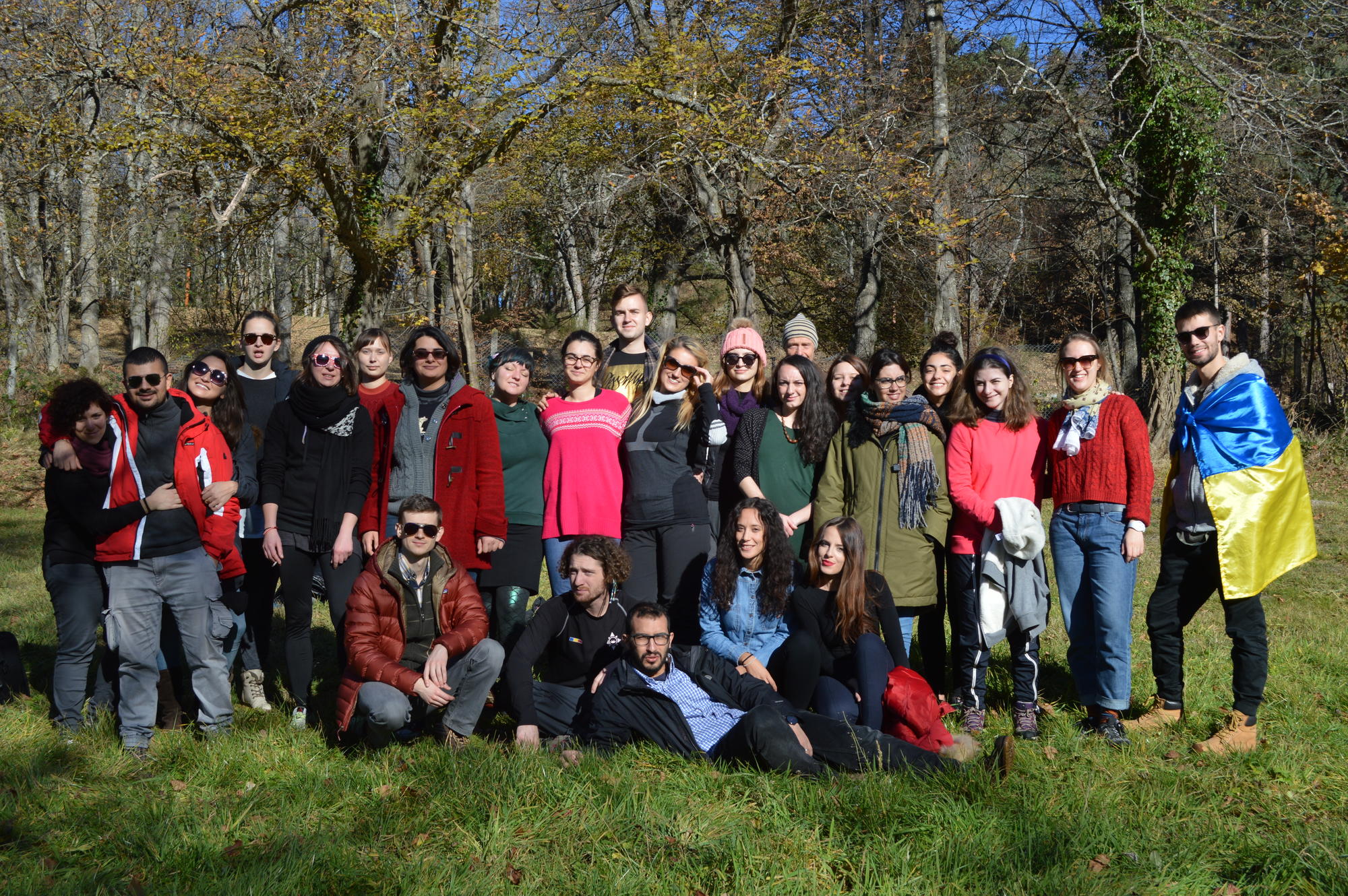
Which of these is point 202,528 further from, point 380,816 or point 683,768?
point 683,768

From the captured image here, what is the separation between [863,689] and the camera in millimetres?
4367

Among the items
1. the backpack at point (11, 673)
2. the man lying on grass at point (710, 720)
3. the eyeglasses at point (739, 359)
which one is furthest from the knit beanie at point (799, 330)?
the backpack at point (11, 673)

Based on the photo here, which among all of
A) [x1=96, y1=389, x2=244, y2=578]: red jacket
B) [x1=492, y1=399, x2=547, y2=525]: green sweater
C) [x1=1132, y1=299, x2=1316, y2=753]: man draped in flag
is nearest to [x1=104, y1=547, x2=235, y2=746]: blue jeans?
[x1=96, y1=389, x2=244, y2=578]: red jacket

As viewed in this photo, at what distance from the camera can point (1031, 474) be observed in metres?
4.78

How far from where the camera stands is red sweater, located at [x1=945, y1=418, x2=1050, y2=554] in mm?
4699

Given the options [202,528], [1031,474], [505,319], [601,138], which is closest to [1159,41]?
[601,138]

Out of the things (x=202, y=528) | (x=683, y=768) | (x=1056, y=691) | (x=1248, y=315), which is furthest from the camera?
(x=1248, y=315)

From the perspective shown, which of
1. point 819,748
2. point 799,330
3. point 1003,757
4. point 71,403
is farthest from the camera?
point 799,330

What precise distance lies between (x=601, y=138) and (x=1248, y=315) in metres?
15.6

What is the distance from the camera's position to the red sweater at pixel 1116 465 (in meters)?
4.43

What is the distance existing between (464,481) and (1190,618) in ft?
11.6

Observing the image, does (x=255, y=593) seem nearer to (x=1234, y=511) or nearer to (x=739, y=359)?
(x=739, y=359)

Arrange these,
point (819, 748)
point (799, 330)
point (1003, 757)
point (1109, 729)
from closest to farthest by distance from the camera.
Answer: point (1003, 757)
point (819, 748)
point (1109, 729)
point (799, 330)

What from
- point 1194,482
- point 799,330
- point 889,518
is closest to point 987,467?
point 889,518
